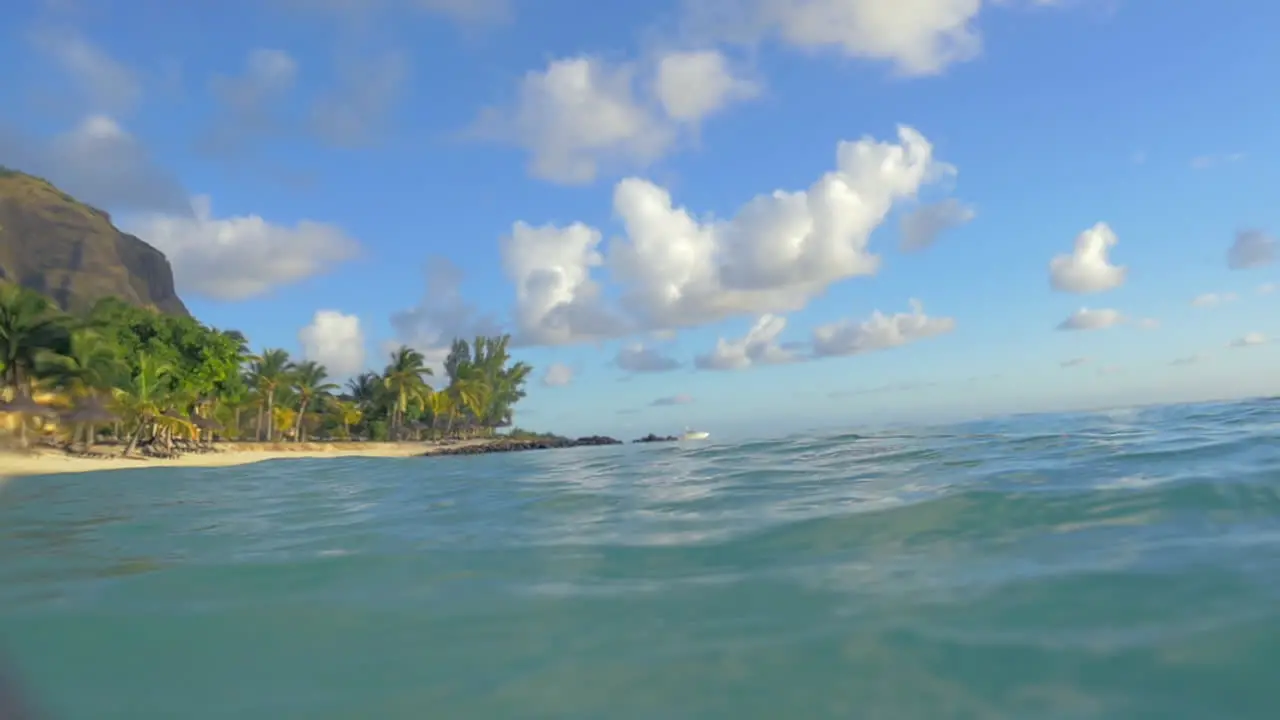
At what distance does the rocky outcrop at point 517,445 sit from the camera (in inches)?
2237

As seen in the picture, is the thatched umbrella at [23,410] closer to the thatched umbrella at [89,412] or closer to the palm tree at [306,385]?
the thatched umbrella at [89,412]

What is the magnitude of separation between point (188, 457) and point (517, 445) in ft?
95.3

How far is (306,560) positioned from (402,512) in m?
3.51

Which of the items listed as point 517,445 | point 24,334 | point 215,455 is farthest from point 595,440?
point 24,334

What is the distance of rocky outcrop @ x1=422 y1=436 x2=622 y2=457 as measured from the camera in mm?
56812

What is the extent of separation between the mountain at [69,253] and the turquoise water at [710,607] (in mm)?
93867

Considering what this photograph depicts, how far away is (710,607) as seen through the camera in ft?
15.6

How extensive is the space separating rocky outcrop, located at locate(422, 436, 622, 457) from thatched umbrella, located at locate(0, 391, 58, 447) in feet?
72.6

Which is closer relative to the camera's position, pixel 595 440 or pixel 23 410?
pixel 23 410

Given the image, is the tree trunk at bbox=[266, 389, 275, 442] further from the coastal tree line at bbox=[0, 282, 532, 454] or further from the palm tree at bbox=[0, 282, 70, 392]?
the palm tree at bbox=[0, 282, 70, 392]

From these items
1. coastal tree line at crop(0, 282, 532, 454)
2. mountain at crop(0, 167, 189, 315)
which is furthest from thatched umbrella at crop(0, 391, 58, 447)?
mountain at crop(0, 167, 189, 315)

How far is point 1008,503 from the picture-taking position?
23.9ft

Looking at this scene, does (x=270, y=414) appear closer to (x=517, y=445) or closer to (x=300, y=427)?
(x=300, y=427)

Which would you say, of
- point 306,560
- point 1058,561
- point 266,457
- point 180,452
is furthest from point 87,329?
point 1058,561
